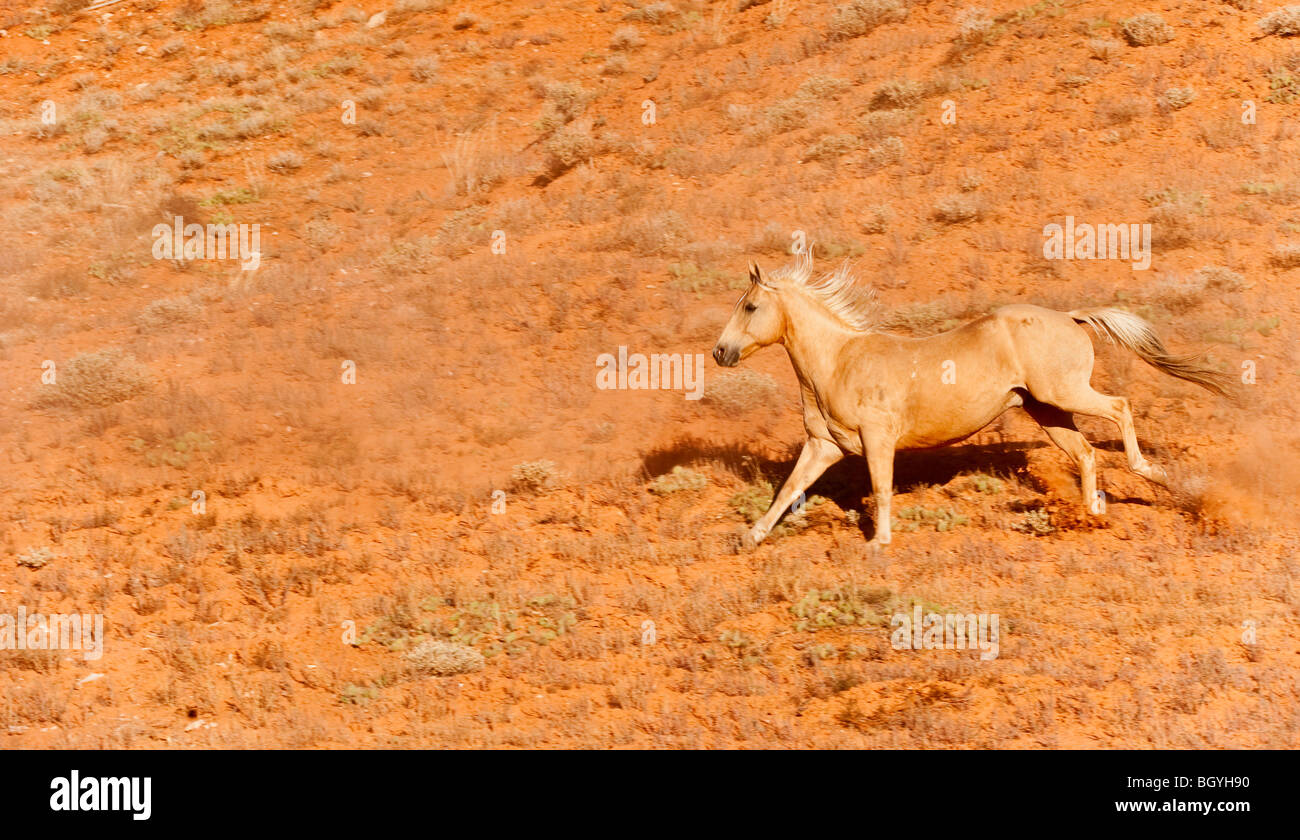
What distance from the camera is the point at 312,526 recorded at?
36.7 ft

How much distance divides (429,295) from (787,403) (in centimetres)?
635

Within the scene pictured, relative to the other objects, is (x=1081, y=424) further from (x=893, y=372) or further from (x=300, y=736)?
(x=300, y=736)

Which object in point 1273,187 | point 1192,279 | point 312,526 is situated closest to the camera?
point 312,526

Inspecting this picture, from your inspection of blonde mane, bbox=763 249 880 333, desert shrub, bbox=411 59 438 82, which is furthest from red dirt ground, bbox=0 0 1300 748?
blonde mane, bbox=763 249 880 333

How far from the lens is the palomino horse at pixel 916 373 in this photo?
942cm

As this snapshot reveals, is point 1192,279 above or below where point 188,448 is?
above

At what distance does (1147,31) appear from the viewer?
19.9 m

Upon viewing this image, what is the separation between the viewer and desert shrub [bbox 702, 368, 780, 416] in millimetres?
13094

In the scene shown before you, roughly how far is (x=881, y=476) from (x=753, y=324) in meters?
1.66
